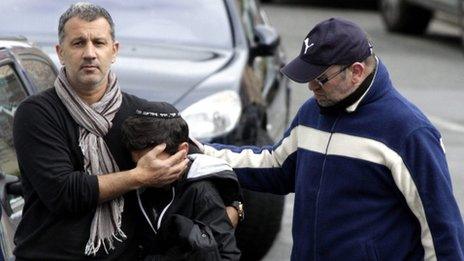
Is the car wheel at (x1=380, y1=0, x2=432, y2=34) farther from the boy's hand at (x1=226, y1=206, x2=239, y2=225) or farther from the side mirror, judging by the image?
the boy's hand at (x1=226, y1=206, x2=239, y2=225)

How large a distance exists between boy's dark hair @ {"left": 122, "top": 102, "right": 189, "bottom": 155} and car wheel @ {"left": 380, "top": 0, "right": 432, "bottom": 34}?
55.1ft

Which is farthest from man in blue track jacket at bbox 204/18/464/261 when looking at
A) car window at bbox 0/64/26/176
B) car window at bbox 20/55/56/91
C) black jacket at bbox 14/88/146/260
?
car window at bbox 20/55/56/91

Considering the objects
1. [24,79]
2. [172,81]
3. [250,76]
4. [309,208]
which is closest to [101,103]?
[309,208]

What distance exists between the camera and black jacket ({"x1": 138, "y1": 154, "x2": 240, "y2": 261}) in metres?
3.79

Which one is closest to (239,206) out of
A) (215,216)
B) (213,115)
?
(215,216)

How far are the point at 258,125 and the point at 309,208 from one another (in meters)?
3.27

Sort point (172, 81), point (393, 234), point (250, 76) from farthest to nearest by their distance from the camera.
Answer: point (250, 76) < point (172, 81) < point (393, 234)

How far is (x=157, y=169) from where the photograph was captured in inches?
150

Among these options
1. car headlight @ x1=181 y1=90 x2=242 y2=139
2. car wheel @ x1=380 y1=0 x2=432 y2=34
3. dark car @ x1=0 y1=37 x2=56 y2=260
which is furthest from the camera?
car wheel @ x1=380 y1=0 x2=432 y2=34

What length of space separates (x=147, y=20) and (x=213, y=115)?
1402 mm

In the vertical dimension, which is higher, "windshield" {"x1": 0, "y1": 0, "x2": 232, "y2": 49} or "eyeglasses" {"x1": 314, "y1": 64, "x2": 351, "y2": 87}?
"eyeglasses" {"x1": 314, "y1": 64, "x2": 351, "y2": 87}

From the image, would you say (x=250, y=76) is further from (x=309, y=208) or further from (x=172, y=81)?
(x=309, y=208)

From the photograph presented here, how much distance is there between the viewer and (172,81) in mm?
7258

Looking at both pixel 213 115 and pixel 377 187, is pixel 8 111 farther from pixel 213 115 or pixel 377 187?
pixel 213 115
